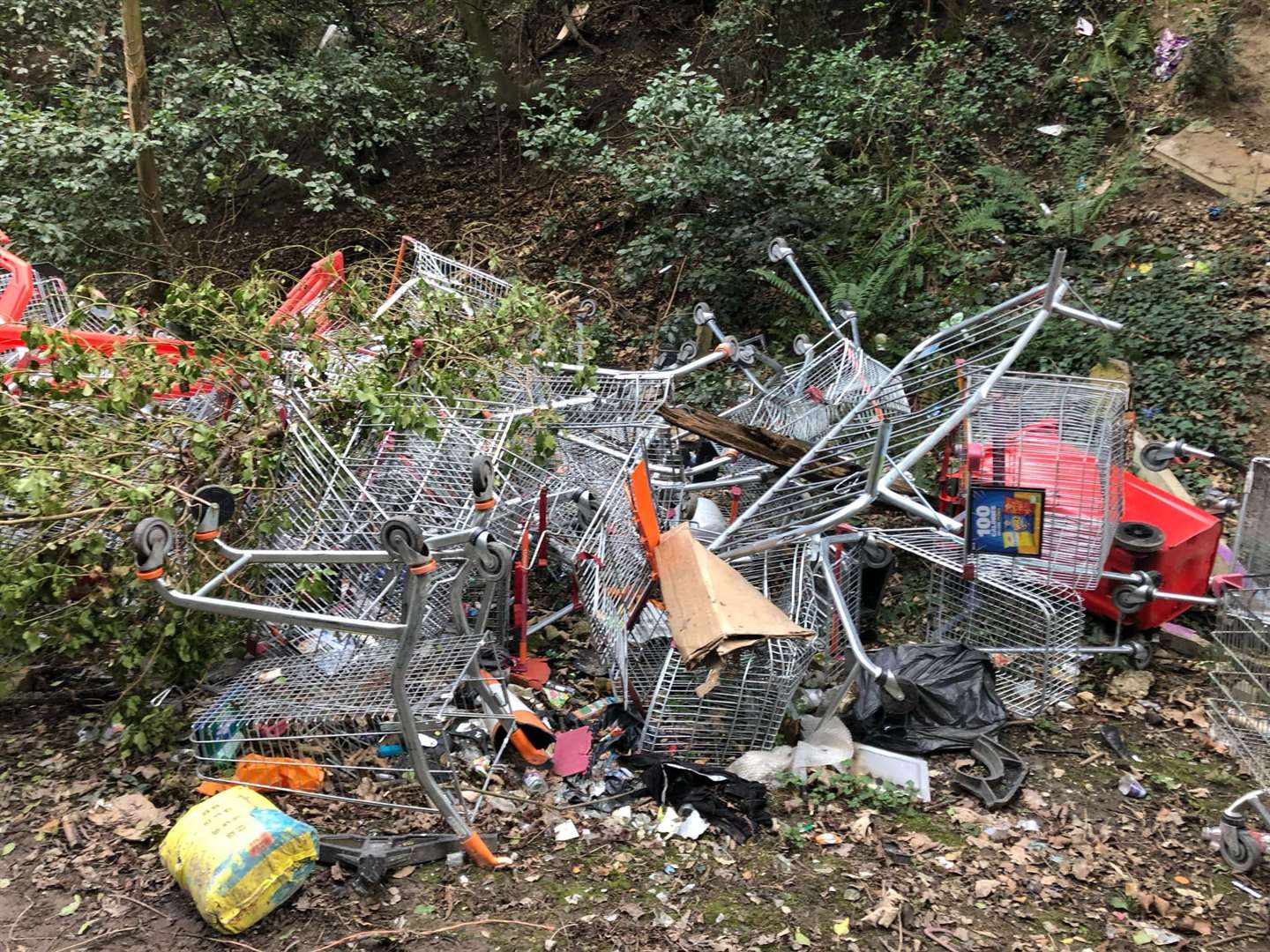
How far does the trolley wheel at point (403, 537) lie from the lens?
2662mm

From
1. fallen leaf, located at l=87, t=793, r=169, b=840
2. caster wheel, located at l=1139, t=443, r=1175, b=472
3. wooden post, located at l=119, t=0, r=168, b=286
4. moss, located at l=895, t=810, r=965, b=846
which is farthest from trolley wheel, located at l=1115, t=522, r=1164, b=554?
wooden post, located at l=119, t=0, r=168, b=286

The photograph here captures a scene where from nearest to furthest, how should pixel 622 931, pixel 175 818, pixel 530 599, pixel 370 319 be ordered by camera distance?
pixel 622 931 → pixel 175 818 → pixel 370 319 → pixel 530 599

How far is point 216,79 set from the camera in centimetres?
742

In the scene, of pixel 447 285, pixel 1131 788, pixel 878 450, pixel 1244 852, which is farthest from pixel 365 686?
pixel 1244 852

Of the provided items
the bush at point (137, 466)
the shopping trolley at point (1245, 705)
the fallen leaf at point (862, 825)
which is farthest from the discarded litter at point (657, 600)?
the shopping trolley at point (1245, 705)

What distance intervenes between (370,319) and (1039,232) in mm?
5515

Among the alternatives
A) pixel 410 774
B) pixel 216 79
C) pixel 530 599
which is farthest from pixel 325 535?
pixel 216 79

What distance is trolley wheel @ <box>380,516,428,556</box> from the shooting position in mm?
2662

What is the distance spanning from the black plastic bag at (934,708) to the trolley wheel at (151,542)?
2893mm

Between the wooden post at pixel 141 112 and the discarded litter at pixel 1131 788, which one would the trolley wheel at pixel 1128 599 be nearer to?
the discarded litter at pixel 1131 788

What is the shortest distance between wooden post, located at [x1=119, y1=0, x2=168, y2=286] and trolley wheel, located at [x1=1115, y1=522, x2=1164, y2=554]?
23.4 feet

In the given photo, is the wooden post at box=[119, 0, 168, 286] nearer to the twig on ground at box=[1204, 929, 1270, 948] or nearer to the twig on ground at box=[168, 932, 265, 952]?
the twig on ground at box=[168, 932, 265, 952]

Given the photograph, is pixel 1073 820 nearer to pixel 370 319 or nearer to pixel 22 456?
pixel 370 319

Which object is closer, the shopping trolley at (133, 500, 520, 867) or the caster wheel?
the shopping trolley at (133, 500, 520, 867)
